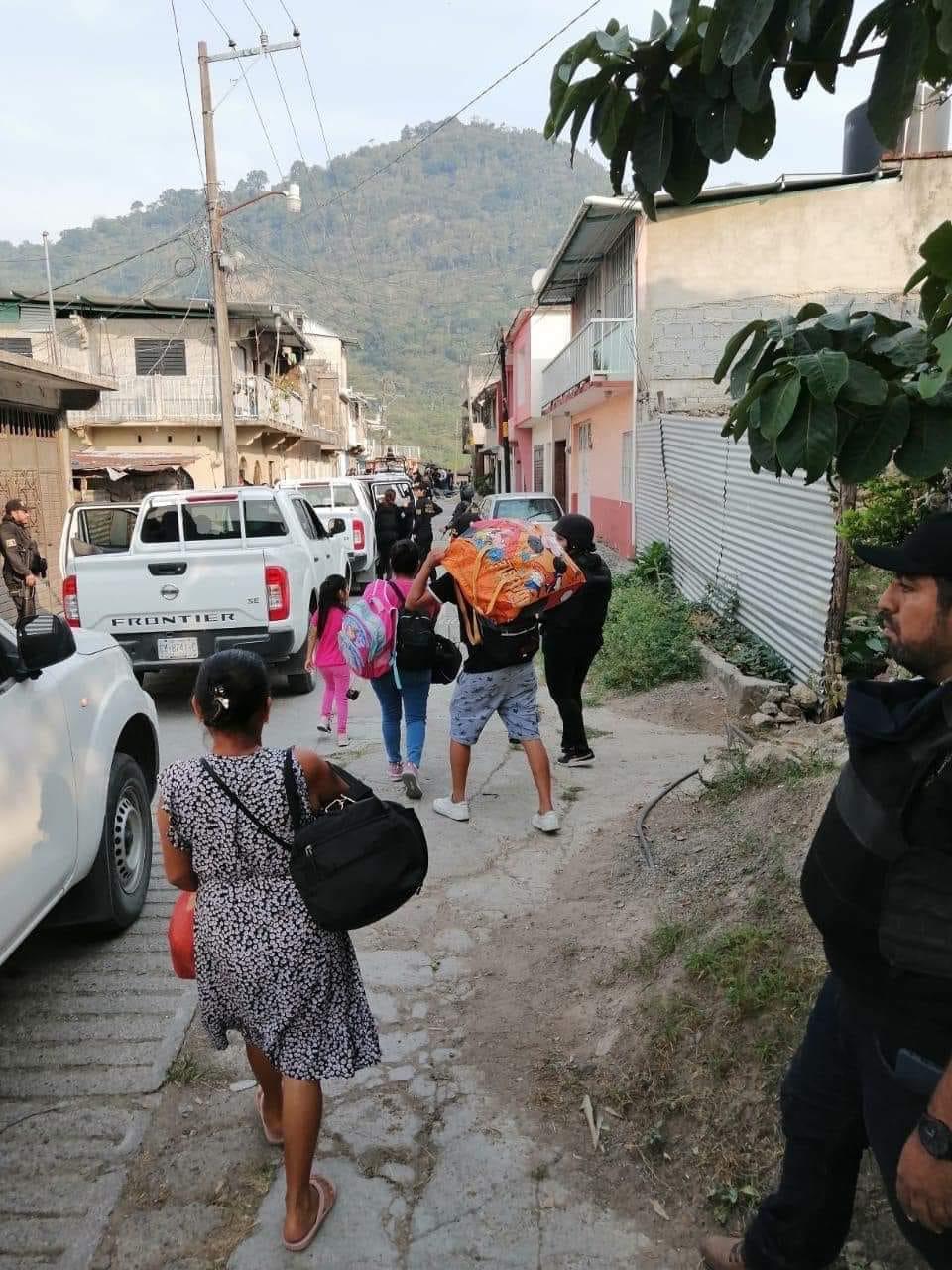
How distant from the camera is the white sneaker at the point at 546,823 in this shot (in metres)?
5.16

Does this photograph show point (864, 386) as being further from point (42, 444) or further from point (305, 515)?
point (42, 444)

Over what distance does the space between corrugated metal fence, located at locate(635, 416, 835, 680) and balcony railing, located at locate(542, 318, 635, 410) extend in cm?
356

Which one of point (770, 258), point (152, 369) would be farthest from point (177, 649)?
point (152, 369)

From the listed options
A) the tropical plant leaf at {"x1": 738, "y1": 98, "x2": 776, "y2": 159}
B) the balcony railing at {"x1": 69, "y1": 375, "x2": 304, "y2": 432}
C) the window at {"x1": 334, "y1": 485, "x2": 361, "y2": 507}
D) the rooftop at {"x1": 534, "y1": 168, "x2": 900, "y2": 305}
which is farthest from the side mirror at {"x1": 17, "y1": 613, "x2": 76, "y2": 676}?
the balcony railing at {"x1": 69, "y1": 375, "x2": 304, "y2": 432}

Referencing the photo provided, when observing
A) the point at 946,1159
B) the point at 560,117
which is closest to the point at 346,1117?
the point at 946,1159

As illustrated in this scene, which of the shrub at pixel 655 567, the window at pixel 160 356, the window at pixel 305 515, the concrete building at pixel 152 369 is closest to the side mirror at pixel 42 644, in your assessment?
the window at pixel 305 515

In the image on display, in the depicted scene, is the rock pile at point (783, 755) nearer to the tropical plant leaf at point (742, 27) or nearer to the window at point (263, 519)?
the tropical plant leaf at point (742, 27)

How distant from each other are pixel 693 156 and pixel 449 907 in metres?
3.32

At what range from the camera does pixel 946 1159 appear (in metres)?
1.54

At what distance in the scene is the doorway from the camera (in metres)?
28.3

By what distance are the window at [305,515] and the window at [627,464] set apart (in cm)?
794

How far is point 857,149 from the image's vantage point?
49.4 feet

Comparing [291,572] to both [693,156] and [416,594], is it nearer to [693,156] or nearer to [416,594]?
[416,594]

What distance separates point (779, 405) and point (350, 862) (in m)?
1.41
